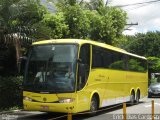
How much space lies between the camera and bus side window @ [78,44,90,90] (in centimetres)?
1648

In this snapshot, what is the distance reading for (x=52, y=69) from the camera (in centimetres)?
1636

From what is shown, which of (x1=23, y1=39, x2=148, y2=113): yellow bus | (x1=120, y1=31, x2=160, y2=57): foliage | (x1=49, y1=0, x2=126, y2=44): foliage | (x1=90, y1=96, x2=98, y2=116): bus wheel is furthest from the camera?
(x1=120, y1=31, x2=160, y2=57): foliage

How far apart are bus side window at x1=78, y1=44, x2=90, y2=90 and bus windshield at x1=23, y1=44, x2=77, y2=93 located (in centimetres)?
41

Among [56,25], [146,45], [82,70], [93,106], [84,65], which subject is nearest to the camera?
[82,70]

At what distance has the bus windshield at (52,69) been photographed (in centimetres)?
1602

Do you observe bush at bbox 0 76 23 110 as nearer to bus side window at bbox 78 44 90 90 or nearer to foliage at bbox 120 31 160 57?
bus side window at bbox 78 44 90 90

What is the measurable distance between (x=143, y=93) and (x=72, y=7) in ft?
24.2

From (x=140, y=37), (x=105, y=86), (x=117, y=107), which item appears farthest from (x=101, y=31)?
(x=140, y=37)

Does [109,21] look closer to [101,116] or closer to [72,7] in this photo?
[72,7]

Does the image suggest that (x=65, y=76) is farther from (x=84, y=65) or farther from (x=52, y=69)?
(x=84, y=65)

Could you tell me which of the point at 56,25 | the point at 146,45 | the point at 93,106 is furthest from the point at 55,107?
the point at 146,45

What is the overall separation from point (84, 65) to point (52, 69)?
4.48ft

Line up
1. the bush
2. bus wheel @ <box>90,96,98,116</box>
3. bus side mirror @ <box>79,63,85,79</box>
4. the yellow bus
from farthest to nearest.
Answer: the bush
bus wheel @ <box>90,96,98,116</box>
bus side mirror @ <box>79,63,85,79</box>
the yellow bus

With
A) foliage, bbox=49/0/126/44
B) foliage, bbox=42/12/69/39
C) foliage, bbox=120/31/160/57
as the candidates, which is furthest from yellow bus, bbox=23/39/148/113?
foliage, bbox=120/31/160/57
